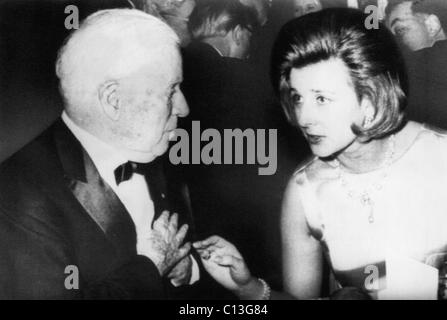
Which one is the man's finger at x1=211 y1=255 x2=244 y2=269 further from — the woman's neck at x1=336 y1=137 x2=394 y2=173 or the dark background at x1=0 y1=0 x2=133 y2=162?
the dark background at x1=0 y1=0 x2=133 y2=162

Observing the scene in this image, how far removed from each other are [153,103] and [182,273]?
0.66 meters

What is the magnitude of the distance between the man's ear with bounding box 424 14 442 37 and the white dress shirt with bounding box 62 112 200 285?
126 centimetres

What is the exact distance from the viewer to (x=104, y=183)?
2.55 meters

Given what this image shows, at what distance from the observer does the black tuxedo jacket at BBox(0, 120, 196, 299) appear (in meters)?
2.51

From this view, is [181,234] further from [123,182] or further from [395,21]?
[395,21]

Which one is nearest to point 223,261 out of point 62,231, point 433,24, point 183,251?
point 183,251

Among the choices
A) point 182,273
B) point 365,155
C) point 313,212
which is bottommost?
point 182,273

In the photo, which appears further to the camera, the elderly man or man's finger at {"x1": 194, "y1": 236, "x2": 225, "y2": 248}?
man's finger at {"x1": 194, "y1": 236, "x2": 225, "y2": 248}

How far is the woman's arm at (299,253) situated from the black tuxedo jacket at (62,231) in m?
0.49

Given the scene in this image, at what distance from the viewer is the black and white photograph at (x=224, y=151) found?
2.56 meters

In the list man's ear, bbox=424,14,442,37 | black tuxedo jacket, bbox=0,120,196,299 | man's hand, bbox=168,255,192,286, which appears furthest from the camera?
man's ear, bbox=424,14,442,37

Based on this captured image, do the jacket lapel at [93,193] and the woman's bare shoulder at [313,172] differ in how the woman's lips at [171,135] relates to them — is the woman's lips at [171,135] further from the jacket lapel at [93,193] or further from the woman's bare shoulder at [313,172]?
the woman's bare shoulder at [313,172]

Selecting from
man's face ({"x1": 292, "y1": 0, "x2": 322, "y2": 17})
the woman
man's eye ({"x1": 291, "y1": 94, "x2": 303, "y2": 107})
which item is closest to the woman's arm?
the woman

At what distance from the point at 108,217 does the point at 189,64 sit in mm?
658
